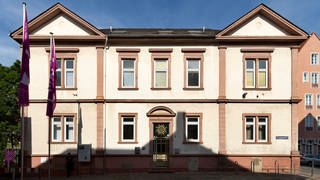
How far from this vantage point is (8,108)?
136ft

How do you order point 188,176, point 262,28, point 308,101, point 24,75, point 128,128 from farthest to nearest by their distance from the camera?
1. point 308,101
2. point 262,28
3. point 128,128
4. point 188,176
5. point 24,75

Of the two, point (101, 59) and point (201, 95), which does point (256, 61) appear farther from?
point (101, 59)

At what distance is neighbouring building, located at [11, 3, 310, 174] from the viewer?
23.5 metres

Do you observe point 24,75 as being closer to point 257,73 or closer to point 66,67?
point 66,67

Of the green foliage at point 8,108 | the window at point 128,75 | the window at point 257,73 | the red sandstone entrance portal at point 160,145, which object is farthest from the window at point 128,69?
the green foliage at point 8,108

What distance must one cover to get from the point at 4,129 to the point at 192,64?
1033 inches

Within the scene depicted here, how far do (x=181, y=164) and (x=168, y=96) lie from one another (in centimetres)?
447

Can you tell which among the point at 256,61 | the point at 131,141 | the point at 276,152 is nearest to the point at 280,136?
the point at 276,152

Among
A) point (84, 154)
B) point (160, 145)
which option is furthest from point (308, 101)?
point (84, 154)

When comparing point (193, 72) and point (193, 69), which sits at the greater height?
point (193, 69)

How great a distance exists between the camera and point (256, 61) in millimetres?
23844

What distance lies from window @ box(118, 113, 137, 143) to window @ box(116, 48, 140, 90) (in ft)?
5.98

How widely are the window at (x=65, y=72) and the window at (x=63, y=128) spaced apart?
2.07m

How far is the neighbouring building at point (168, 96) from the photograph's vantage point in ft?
76.9
